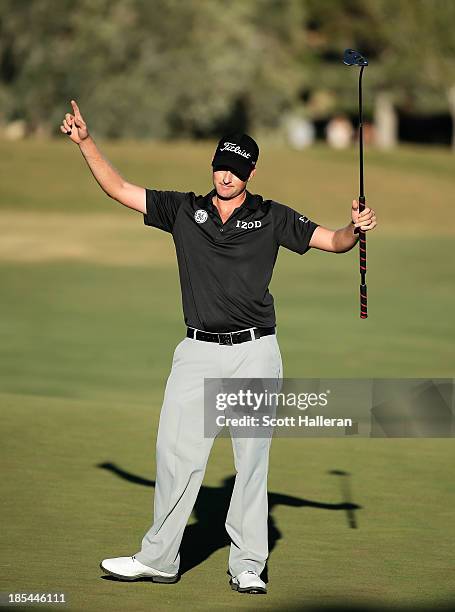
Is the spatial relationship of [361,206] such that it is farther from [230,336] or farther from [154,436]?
[154,436]

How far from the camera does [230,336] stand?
692 centimetres

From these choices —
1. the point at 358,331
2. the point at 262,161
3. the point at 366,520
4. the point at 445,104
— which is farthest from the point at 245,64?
the point at 366,520

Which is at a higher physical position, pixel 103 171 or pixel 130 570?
pixel 103 171

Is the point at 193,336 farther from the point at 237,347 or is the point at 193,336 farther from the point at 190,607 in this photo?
the point at 190,607

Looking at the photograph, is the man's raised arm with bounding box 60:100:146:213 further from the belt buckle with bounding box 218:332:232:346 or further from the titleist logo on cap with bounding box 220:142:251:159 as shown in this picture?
the belt buckle with bounding box 218:332:232:346

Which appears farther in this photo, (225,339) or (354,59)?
(354,59)

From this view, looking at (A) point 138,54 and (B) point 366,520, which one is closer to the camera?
(B) point 366,520

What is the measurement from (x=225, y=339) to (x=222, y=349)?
0.05 metres

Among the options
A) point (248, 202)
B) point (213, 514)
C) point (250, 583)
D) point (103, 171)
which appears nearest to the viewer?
point (250, 583)

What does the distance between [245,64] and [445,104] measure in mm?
24998

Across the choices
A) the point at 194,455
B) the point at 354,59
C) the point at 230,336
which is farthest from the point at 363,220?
the point at 194,455

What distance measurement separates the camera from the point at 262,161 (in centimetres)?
4628

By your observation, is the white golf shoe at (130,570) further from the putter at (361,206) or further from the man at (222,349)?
the putter at (361,206)

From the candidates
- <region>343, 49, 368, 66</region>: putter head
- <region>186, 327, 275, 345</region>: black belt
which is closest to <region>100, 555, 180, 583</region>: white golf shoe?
<region>186, 327, 275, 345</region>: black belt
